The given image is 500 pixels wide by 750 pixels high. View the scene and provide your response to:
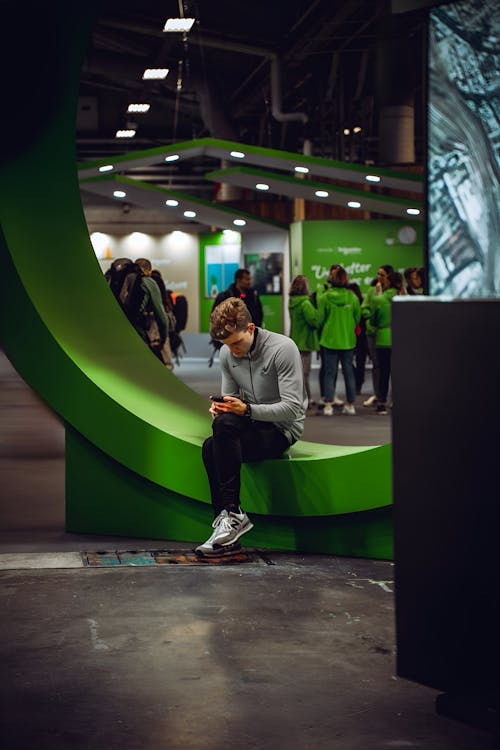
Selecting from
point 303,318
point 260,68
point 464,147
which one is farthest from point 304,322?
point 260,68

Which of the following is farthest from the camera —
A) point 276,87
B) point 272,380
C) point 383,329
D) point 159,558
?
point 276,87

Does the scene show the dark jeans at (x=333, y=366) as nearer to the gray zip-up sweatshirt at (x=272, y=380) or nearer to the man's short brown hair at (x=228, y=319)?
the gray zip-up sweatshirt at (x=272, y=380)

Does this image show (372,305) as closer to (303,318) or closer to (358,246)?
(303,318)

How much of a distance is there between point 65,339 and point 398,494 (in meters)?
3.51

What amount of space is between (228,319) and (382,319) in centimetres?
691

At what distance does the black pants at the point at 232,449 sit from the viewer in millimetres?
5730

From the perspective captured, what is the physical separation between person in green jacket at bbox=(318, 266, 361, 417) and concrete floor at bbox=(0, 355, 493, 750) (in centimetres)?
634

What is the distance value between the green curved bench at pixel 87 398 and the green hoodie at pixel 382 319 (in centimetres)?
609

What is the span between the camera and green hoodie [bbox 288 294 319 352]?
41.2ft

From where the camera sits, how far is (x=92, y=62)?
21.1 meters

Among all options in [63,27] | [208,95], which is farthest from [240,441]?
[208,95]

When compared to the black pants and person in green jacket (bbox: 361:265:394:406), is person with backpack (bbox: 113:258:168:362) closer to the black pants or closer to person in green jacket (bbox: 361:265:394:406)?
person in green jacket (bbox: 361:265:394:406)

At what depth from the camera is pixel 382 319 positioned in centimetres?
1256

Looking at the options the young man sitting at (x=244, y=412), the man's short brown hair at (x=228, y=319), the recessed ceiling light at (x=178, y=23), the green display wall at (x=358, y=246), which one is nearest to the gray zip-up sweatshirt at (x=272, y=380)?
the young man sitting at (x=244, y=412)
